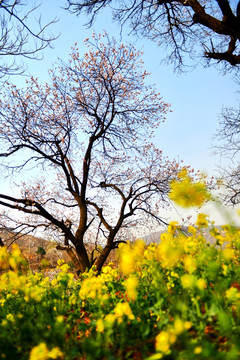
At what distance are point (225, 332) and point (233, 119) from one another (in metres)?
10.0

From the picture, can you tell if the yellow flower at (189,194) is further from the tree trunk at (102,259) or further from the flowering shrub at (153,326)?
the tree trunk at (102,259)

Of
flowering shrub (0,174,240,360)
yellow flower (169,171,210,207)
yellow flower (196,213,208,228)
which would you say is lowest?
flowering shrub (0,174,240,360)

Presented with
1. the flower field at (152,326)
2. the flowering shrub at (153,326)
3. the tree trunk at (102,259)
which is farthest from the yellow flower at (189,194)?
the tree trunk at (102,259)

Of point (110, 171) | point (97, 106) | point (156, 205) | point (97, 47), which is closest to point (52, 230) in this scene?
point (110, 171)

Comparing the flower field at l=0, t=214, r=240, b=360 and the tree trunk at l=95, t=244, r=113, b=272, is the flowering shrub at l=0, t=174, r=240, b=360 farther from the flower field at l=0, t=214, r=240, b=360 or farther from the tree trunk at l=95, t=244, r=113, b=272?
the tree trunk at l=95, t=244, r=113, b=272

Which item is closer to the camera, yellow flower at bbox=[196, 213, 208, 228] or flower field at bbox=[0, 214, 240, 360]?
flower field at bbox=[0, 214, 240, 360]

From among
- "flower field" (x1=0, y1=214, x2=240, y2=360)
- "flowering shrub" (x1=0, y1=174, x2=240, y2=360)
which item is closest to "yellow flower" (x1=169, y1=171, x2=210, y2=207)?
"flowering shrub" (x1=0, y1=174, x2=240, y2=360)

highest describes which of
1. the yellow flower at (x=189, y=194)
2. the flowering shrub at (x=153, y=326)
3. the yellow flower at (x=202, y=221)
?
the yellow flower at (x=189, y=194)

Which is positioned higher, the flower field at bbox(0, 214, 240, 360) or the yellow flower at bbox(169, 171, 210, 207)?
the yellow flower at bbox(169, 171, 210, 207)

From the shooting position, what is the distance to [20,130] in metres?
9.78

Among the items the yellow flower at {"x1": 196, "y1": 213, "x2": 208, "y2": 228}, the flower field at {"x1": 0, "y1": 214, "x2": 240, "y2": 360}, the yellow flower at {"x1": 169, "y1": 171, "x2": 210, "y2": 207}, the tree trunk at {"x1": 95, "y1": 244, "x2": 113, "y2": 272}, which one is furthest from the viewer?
the tree trunk at {"x1": 95, "y1": 244, "x2": 113, "y2": 272}

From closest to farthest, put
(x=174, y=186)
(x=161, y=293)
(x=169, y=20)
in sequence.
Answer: (x=161, y=293) < (x=174, y=186) < (x=169, y=20)

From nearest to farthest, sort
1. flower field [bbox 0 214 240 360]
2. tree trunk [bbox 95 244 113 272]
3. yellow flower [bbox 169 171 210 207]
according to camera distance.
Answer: flower field [bbox 0 214 240 360] → yellow flower [bbox 169 171 210 207] → tree trunk [bbox 95 244 113 272]

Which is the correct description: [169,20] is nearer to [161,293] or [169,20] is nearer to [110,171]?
[110,171]
